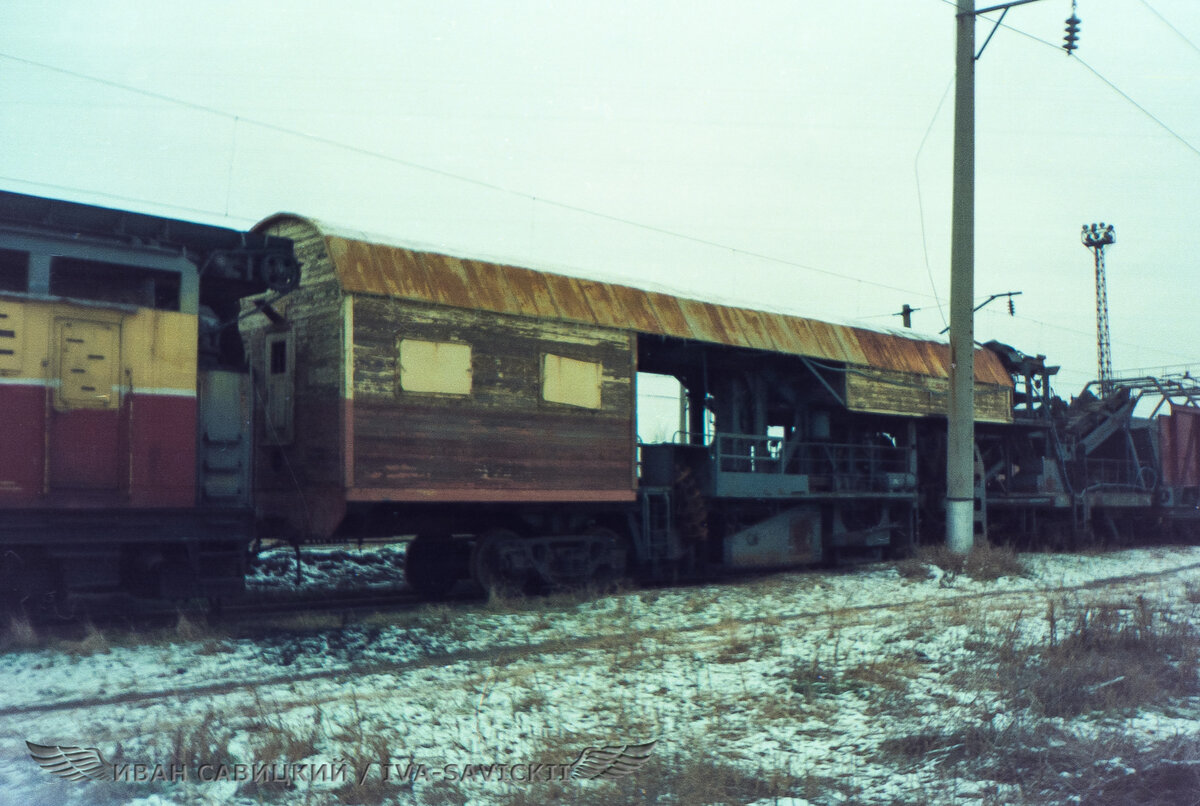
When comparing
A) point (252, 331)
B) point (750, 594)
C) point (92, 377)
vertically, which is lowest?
point (750, 594)

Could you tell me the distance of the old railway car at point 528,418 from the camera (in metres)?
11.3

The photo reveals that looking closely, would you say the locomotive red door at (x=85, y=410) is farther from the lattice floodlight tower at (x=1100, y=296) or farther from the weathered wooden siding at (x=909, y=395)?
the lattice floodlight tower at (x=1100, y=296)

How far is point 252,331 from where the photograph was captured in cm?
1303

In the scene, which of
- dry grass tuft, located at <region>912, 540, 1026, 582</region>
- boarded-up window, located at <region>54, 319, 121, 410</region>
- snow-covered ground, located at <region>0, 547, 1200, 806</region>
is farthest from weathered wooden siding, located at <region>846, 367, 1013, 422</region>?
boarded-up window, located at <region>54, 319, 121, 410</region>

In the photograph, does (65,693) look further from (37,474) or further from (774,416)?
(774,416)

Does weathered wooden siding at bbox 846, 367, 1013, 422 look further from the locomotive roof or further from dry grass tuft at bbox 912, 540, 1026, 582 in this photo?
dry grass tuft at bbox 912, 540, 1026, 582

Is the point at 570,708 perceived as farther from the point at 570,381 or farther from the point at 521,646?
the point at 570,381

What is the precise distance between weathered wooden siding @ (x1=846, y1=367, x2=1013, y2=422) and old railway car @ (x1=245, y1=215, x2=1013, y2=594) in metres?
0.08

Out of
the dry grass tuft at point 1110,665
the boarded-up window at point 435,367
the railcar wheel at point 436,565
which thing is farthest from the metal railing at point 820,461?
the dry grass tuft at point 1110,665

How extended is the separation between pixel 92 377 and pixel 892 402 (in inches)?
Answer: 545

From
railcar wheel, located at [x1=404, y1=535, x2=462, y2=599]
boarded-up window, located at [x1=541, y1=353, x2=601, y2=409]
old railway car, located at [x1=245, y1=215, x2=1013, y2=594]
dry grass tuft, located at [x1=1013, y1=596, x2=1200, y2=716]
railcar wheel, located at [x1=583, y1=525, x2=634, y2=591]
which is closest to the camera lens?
dry grass tuft, located at [x1=1013, y1=596, x2=1200, y2=716]

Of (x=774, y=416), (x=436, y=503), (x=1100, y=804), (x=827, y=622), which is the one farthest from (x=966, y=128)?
(x=1100, y=804)

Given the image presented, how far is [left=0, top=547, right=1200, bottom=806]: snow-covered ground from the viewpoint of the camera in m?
5.41

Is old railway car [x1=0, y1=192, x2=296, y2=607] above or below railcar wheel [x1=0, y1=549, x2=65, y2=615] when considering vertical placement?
above
